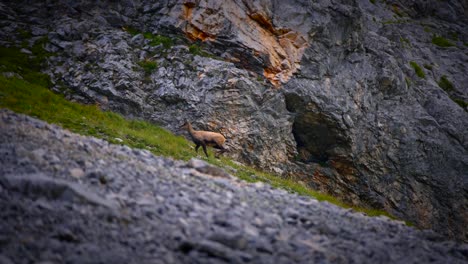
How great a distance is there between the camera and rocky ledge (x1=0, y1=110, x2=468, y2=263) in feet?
20.1

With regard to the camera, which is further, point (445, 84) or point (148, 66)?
point (445, 84)

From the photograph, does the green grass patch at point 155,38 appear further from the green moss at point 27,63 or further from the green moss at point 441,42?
the green moss at point 441,42

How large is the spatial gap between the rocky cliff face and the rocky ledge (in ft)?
46.9

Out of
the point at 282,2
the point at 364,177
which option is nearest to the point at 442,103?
the point at 364,177

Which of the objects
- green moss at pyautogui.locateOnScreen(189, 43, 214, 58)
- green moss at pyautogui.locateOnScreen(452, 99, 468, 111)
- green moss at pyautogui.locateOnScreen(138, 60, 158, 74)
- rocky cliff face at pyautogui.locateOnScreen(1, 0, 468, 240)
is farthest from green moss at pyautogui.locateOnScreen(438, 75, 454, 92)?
green moss at pyautogui.locateOnScreen(138, 60, 158, 74)

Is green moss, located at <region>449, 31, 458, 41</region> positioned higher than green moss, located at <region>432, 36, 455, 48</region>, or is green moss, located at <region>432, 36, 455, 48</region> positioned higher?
green moss, located at <region>449, 31, 458, 41</region>

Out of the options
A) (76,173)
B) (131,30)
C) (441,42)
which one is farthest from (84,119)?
(441,42)

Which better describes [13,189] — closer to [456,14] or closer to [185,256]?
[185,256]

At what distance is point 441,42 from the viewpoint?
45094 mm

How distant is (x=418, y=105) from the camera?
109ft

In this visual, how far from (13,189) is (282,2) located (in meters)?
29.3

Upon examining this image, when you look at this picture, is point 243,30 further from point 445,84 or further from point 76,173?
point 445,84

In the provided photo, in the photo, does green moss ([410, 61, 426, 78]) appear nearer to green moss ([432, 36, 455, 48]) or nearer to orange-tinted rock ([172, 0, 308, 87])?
green moss ([432, 36, 455, 48])

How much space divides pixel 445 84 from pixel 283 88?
76.9 feet
